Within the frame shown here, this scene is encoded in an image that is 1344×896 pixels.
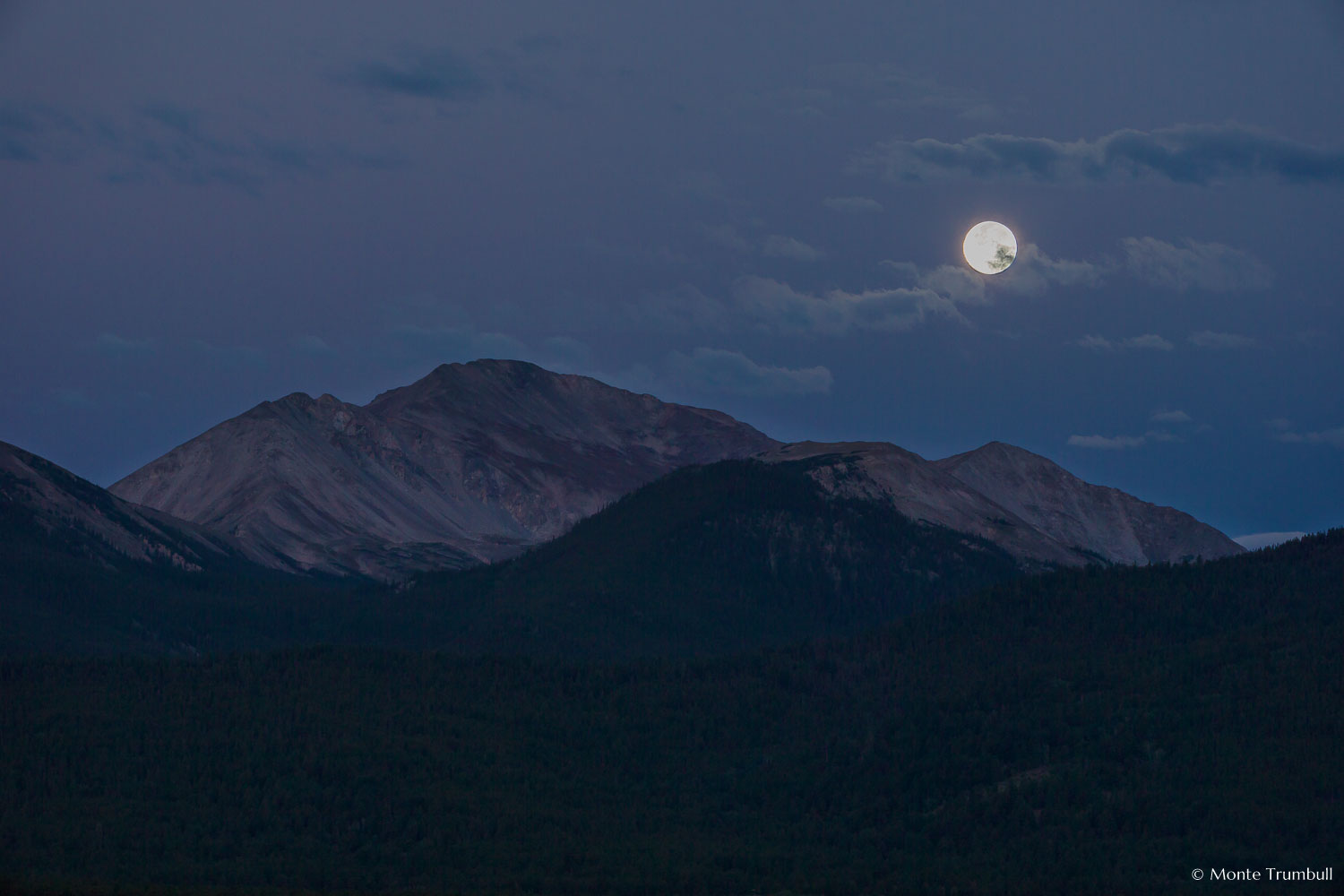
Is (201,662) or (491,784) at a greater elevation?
(201,662)

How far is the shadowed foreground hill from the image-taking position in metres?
134

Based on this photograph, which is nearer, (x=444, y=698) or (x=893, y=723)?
(x=893, y=723)

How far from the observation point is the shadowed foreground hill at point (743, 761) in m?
134

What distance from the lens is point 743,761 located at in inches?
6801

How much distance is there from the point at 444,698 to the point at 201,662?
30009mm

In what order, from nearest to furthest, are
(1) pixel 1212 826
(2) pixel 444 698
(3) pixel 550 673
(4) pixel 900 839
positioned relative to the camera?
(1) pixel 1212 826
(4) pixel 900 839
(2) pixel 444 698
(3) pixel 550 673

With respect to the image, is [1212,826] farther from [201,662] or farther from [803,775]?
[201,662]

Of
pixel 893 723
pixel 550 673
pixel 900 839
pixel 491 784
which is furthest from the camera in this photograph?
pixel 550 673

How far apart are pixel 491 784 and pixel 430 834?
1338 centimetres

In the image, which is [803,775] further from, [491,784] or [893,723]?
[491,784]

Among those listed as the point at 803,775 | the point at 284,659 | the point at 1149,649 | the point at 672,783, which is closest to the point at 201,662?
the point at 284,659

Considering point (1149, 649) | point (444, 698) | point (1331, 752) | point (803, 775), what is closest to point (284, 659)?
point (444, 698)

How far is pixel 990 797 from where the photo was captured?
148625 millimetres

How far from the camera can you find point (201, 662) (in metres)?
191
